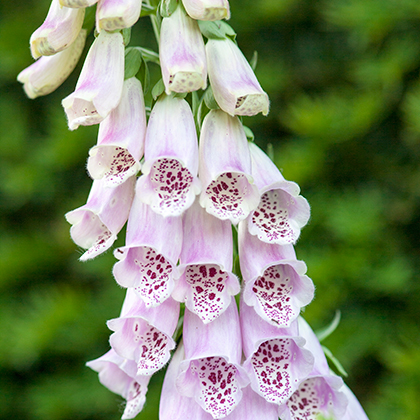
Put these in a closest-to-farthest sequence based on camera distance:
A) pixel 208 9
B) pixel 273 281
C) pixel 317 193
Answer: pixel 208 9
pixel 273 281
pixel 317 193

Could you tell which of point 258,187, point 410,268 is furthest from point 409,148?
point 258,187

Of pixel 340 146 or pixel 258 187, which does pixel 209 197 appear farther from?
pixel 340 146

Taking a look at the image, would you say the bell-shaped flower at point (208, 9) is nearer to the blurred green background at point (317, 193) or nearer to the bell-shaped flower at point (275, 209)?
the bell-shaped flower at point (275, 209)

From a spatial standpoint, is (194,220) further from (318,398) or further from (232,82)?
(318,398)

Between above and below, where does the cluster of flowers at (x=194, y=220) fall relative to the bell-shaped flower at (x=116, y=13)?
below

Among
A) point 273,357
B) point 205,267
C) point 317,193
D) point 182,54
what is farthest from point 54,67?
point 317,193

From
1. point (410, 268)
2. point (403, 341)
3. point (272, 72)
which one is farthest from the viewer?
point (272, 72)

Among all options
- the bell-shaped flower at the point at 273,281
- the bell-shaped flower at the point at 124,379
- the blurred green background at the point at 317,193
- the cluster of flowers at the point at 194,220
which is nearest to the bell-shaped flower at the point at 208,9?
the cluster of flowers at the point at 194,220
